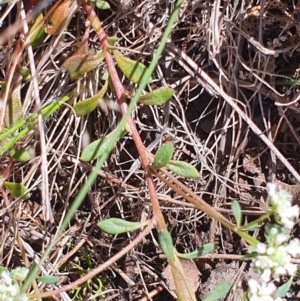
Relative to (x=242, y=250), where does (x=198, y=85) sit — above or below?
above

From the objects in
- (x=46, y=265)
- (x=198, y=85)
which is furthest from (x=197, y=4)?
(x=46, y=265)

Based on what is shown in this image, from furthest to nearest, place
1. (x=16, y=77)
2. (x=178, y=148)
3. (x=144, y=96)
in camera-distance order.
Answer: (x=178, y=148) < (x=16, y=77) < (x=144, y=96)

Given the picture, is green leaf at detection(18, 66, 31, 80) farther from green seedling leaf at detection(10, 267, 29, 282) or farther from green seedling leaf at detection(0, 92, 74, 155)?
green seedling leaf at detection(10, 267, 29, 282)

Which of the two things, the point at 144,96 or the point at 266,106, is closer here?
the point at 144,96

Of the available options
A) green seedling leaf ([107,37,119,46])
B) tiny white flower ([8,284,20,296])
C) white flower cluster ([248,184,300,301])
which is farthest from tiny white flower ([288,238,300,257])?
green seedling leaf ([107,37,119,46])

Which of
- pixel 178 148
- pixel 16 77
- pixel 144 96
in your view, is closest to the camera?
pixel 144 96

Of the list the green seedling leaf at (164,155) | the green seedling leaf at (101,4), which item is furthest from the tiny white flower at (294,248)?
the green seedling leaf at (101,4)

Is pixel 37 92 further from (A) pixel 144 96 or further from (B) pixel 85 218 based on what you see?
(B) pixel 85 218
